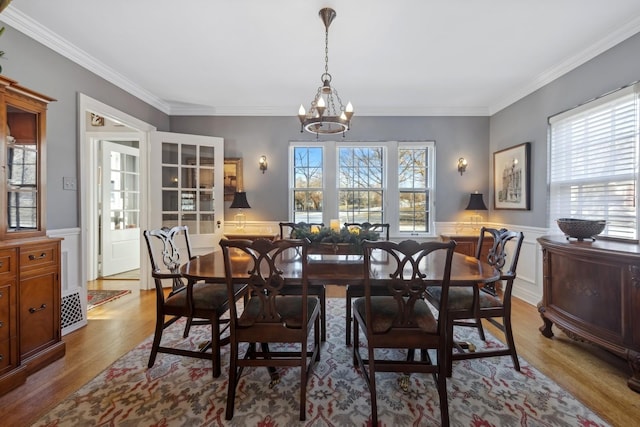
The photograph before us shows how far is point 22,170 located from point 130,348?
5.27 ft

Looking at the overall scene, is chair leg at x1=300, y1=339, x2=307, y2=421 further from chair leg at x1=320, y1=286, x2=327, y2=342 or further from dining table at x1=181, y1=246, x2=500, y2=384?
chair leg at x1=320, y1=286, x2=327, y2=342

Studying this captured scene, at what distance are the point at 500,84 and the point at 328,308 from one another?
137 inches

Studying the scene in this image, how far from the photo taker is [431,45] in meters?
2.61

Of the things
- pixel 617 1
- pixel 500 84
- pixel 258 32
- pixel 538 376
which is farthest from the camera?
pixel 500 84

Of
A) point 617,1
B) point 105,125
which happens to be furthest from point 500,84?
point 105,125

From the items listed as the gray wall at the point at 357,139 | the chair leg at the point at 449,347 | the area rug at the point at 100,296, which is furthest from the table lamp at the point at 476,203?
the area rug at the point at 100,296

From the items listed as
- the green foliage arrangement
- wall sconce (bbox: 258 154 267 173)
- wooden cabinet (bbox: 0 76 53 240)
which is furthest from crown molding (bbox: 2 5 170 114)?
the green foliage arrangement

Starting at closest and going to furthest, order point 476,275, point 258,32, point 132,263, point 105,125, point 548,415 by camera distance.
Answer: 1. point 548,415
2. point 476,275
3. point 258,32
4. point 105,125
5. point 132,263

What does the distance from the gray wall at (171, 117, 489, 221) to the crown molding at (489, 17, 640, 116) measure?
619mm

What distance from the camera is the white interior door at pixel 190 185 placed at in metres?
3.83

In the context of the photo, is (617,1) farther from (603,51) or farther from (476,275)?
(476,275)

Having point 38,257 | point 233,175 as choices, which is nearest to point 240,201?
point 233,175

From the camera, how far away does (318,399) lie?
170 cm

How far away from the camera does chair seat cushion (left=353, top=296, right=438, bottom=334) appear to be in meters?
1.58
